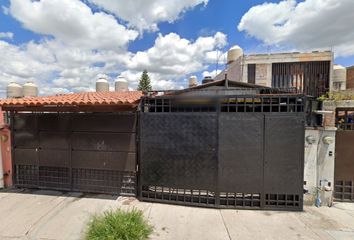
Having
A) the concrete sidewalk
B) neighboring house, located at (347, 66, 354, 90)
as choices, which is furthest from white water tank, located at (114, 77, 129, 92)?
neighboring house, located at (347, 66, 354, 90)

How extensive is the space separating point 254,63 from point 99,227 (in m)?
12.7

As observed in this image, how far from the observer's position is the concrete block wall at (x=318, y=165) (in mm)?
5145

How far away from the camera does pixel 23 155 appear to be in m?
6.07

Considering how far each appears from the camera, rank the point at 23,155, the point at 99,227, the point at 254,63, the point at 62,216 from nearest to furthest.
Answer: the point at 99,227, the point at 62,216, the point at 23,155, the point at 254,63

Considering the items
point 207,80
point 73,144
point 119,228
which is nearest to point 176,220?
point 119,228

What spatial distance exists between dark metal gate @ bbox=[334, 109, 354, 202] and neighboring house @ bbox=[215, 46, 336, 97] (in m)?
7.73

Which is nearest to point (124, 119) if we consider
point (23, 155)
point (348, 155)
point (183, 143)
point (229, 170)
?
point (183, 143)

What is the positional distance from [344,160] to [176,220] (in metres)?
4.79

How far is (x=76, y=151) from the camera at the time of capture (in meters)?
5.80

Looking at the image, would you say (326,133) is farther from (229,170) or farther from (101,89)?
(101,89)

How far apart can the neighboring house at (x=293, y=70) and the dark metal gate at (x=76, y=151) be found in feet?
31.2

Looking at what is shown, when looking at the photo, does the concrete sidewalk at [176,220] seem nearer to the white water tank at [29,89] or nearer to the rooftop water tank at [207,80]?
the rooftop water tank at [207,80]

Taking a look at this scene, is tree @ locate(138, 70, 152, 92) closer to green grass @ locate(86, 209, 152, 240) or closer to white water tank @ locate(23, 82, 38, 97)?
white water tank @ locate(23, 82, 38, 97)

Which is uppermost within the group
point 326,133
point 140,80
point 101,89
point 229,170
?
point 140,80
